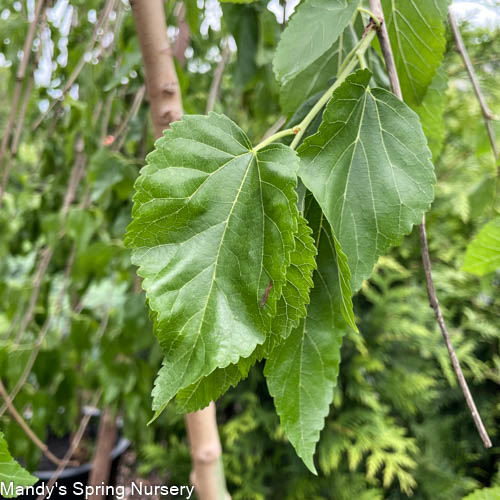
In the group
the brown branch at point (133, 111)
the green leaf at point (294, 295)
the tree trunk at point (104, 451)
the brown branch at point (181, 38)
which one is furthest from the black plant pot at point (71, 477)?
the green leaf at point (294, 295)

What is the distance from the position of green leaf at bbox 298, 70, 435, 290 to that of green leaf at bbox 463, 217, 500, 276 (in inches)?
4.6

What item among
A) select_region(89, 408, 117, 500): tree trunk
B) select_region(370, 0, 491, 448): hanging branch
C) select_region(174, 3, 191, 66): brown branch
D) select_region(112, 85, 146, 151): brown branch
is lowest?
select_region(89, 408, 117, 500): tree trunk

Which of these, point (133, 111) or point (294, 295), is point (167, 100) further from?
point (133, 111)

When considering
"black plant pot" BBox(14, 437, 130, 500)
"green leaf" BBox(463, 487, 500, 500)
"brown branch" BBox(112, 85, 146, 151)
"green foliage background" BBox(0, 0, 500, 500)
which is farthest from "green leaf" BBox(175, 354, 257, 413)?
"black plant pot" BBox(14, 437, 130, 500)

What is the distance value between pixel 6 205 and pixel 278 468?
110 cm

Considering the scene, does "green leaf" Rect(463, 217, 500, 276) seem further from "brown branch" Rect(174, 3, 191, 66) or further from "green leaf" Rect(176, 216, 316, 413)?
"brown branch" Rect(174, 3, 191, 66)

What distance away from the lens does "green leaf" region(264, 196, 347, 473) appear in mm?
268

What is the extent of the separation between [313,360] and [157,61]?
0.29 metres

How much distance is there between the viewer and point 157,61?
43 cm

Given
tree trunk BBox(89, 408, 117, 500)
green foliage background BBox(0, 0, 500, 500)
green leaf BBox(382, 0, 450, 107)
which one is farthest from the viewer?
tree trunk BBox(89, 408, 117, 500)

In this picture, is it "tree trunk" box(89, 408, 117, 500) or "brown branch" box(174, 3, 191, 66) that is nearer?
"brown branch" box(174, 3, 191, 66)

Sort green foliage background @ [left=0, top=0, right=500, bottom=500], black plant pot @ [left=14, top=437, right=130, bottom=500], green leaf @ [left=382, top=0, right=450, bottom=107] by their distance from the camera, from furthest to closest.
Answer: black plant pot @ [left=14, top=437, right=130, bottom=500] → green foliage background @ [left=0, top=0, right=500, bottom=500] → green leaf @ [left=382, top=0, right=450, bottom=107]

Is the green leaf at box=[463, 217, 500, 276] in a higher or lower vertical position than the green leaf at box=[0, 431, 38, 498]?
higher

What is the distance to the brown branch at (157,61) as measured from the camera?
0.41 m
